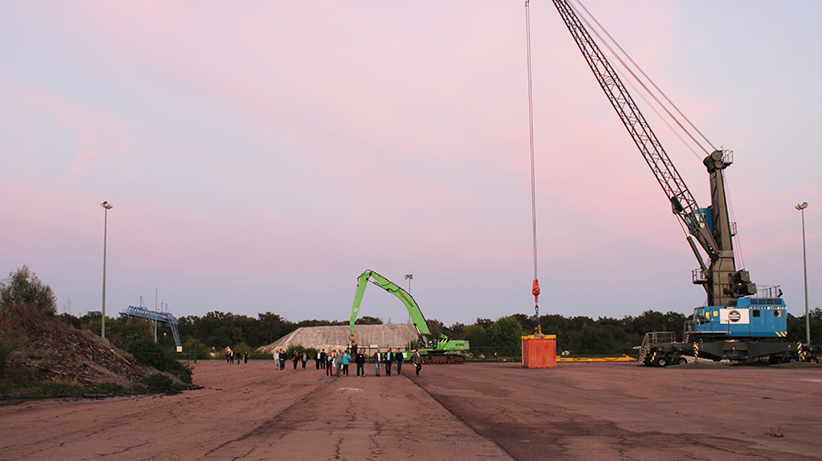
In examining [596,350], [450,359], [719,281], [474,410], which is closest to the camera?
[474,410]

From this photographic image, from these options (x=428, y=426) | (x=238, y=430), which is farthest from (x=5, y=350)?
(x=428, y=426)

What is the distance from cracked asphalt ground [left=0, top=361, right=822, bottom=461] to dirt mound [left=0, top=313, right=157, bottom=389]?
2.54m

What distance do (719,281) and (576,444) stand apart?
132ft

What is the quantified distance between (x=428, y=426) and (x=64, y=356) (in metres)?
14.7

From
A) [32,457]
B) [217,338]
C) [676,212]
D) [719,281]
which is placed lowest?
[217,338]

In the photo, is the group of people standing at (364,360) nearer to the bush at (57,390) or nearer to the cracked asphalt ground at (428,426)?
the cracked asphalt ground at (428,426)

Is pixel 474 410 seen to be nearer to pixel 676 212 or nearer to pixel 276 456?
pixel 276 456

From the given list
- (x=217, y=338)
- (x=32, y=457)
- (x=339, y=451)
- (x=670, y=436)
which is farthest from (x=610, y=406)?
(x=217, y=338)

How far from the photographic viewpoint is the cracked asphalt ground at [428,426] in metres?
8.88

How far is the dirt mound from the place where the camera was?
1850 cm

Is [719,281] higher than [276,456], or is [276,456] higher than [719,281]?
[719,281]

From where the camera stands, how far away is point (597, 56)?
49.7 m

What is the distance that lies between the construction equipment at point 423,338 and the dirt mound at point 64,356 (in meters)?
26.9

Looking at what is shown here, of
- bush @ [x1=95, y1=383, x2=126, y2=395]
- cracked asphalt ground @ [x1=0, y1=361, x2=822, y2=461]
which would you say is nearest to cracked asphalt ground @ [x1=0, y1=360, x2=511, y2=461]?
cracked asphalt ground @ [x1=0, y1=361, x2=822, y2=461]
